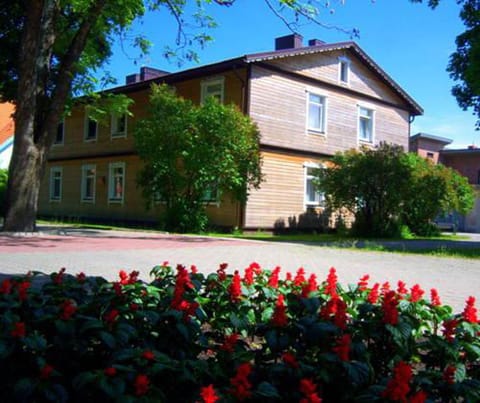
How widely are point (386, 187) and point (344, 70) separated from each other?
803 cm

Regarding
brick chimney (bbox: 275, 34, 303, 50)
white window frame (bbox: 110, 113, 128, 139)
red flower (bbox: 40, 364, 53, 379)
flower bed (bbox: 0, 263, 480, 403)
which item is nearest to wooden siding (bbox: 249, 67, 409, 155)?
brick chimney (bbox: 275, 34, 303, 50)

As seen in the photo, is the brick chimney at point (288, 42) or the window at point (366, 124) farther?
the window at point (366, 124)

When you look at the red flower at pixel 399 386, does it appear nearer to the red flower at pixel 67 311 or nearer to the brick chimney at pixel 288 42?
the red flower at pixel 67 311

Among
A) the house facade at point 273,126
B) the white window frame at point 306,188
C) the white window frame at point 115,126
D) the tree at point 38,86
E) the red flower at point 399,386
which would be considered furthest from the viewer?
the white window frame at point 115,126

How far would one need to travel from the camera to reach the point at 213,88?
23.1 meters

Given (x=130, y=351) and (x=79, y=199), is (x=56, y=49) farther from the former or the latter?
(x=130, y=351)

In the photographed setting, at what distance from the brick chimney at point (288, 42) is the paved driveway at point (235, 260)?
13339 millimetres

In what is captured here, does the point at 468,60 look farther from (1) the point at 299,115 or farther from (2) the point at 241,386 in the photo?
(2) the point at 241,386

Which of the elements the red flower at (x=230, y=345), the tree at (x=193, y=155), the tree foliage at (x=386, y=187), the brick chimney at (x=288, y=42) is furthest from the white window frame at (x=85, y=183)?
the red flower at (x=230, y=345)

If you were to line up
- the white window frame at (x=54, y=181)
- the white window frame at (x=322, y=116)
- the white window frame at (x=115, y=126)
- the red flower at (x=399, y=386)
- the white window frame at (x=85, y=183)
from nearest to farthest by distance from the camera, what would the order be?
the red flower at (x=399, y=386) < the white window frame at (x=322, y=116) < the white window frame at (x=115, y=126) < the white window frame at (x=85, y=183) < the white window frame at (x=54, y=181)

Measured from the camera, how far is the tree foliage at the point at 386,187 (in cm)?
2005

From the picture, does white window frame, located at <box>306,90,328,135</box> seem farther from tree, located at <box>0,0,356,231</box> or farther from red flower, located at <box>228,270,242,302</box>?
red flower, located at <box>228,270,242,302</box>

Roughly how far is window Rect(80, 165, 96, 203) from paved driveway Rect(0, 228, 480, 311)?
49.2 ft

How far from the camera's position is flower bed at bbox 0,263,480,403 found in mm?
2531
